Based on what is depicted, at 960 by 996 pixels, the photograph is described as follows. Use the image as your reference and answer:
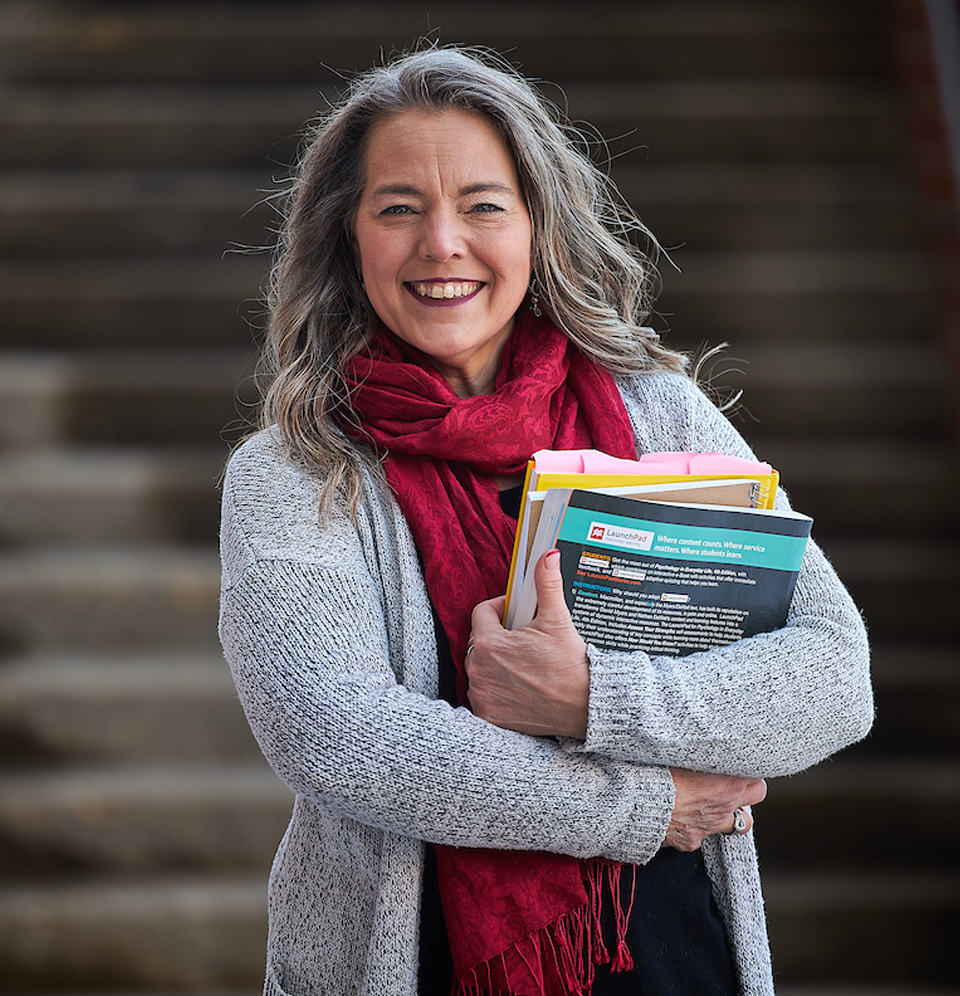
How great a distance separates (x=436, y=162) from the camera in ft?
4.05

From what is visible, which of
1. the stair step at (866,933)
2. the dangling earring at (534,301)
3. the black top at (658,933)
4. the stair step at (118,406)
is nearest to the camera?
the black top at (658,933)

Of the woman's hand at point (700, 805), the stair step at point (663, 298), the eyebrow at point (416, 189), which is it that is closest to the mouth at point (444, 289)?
the eyebrow at point (416, 189)

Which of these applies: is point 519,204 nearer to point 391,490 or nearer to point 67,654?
point 391,490

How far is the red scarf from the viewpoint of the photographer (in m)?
1.10

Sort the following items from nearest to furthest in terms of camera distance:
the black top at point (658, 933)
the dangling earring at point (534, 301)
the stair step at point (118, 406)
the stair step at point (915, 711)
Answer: the black top at point (658, 933)
the dangling earring at point (534, 301)
the stair step at point (915, 711)
the stair step at point (118, 406)

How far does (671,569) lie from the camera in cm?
104

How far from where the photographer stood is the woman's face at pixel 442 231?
4.05ft

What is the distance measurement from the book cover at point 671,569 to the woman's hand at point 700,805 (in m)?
0.13

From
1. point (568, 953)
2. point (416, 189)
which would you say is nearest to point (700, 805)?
point (568, 953)

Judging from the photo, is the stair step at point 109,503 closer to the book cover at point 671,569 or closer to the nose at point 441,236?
the nose at point 441,236

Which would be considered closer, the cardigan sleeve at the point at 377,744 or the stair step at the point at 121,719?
the cardigan sleeve at the point at 377,744

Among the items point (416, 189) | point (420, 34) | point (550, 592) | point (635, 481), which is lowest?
point (550, 592)

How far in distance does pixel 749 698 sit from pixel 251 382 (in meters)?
2.16

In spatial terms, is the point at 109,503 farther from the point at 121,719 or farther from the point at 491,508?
the point at 491,508
